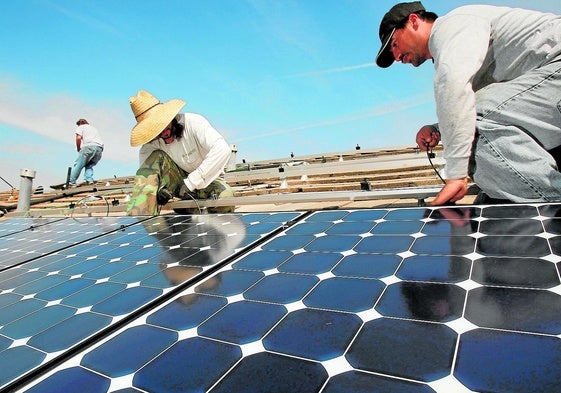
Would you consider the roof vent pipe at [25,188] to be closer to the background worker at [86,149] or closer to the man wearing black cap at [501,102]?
the background worker at [86,149]

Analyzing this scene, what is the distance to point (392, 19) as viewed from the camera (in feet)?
7.86

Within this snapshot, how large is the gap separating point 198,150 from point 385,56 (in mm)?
2520

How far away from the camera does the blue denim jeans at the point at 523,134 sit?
189 centimetres

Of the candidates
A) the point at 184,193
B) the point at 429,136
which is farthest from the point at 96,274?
the point at 184,193

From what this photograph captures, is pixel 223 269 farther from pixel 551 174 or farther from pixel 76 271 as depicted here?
pixel 551 174

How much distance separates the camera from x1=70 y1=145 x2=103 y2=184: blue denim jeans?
9.20 meters

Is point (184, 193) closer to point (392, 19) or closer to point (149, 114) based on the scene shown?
point (149, 114)

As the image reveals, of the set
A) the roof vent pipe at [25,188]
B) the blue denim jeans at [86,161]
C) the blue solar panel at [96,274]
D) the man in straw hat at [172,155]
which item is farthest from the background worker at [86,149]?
the blue solar panel at [96,274]

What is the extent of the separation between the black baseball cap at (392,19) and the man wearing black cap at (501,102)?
0.22m

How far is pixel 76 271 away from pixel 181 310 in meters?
1.05

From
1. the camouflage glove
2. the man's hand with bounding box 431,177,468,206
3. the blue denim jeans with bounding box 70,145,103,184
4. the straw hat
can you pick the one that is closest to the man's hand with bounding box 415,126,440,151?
the man's hand with bounding box 431,177,468,206

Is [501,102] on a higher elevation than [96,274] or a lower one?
higher

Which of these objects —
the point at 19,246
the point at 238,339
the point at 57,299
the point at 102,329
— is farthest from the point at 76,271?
the point at 19,246

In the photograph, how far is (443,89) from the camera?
2.02 metres
